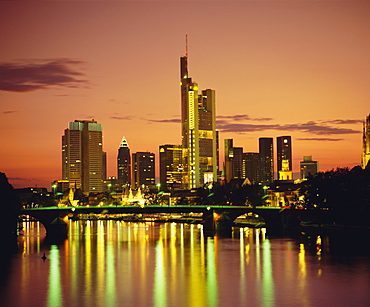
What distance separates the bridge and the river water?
21.3 meters

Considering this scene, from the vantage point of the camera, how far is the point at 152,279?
6669 cm

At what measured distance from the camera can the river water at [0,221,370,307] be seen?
5628cm

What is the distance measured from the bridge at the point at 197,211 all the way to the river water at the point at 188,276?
21252 mm

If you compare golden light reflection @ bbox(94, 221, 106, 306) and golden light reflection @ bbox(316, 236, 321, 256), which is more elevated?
golden light reflection @ bbox(316, 236, 321, 256)

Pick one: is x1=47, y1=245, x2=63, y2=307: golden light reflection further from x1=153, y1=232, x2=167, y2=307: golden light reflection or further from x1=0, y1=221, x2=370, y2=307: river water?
x1=153, y1=232, x2=167, y2=307: golden light reflection

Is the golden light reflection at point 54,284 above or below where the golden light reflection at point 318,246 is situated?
below

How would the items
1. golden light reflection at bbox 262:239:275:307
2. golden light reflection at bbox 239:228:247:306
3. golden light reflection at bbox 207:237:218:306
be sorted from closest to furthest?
golden light reflection at bbox 262:239:275:307
golden light reflection at bbox 207:237:218:306
golden light reflection at bbox 239:228:247:306

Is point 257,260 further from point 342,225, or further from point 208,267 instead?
point 342,225

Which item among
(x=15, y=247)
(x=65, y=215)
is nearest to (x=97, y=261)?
(x=15, y=247)

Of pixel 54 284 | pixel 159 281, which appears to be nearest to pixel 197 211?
pixel 159 281

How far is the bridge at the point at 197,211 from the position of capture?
12231 centimetres

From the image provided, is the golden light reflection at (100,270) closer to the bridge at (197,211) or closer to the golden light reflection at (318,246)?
the bridge at (197,211)

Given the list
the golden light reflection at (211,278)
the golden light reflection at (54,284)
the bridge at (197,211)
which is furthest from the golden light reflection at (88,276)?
the bridge at (197,211)

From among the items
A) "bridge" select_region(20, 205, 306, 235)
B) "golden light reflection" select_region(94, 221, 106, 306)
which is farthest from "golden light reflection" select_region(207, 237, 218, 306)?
"bridge" select_region(20, 205, 306, 235)
